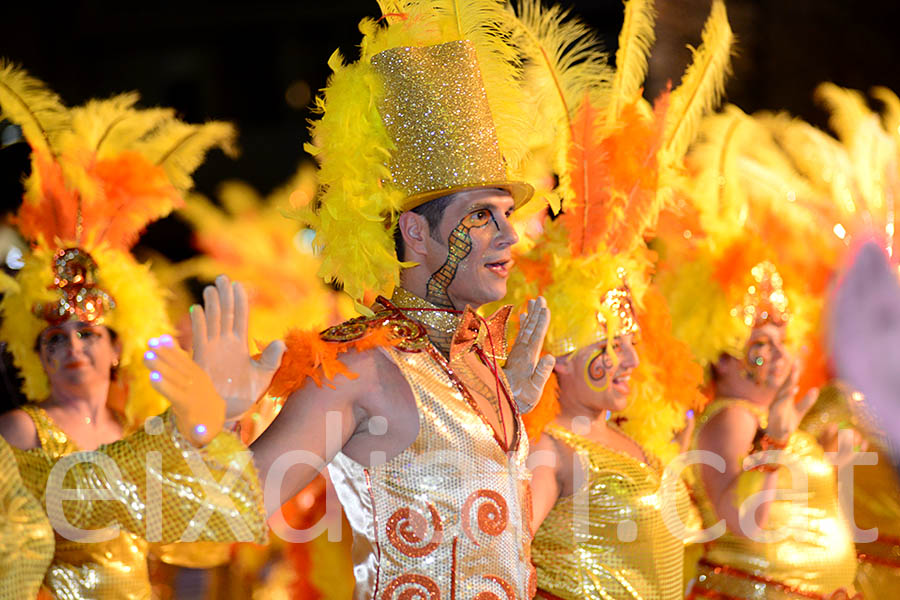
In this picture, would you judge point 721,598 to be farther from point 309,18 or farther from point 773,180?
point 309,18

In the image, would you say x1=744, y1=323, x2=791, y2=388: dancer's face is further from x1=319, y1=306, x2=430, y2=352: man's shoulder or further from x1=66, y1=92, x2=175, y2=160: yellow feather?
x1=66, y1=92, x2=175, y2=160: yellow feather

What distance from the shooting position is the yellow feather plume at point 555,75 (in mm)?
3418

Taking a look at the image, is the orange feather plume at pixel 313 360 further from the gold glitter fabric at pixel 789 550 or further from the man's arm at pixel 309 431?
the gold glitter fabric at pixel 789 550

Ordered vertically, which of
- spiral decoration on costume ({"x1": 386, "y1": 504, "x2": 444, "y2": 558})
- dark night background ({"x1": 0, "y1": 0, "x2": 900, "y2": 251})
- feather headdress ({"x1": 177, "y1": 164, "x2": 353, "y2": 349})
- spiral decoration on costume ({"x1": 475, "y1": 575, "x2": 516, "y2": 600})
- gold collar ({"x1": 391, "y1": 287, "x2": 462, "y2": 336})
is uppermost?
dark night background ({"x1": 0, "y1": 0, "x2": 900, "y2": 251})

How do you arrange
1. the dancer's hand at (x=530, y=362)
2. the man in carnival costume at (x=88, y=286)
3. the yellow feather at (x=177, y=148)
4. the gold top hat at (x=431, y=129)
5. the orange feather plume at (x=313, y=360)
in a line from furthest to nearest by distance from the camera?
the yellow feather at (x=177, y=148), the man in carnival costume at (x=88, y=286), the dancer's hand at (x=530, y=362), the gold top hat at (x=431, y=129), the orange feather plume at (x=313, y=360)

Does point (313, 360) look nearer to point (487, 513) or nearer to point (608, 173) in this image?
point (487, 513)

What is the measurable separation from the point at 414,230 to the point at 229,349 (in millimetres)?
762

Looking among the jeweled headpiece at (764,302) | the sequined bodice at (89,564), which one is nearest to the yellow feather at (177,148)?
the sequined bodice at (89,564)

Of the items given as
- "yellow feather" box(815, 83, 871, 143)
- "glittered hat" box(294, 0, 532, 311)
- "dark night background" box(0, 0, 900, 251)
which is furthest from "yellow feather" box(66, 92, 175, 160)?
"dark night background" box(0, 0, 900, 251)

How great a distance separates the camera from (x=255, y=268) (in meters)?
6.76

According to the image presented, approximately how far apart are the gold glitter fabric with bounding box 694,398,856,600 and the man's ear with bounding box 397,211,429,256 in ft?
6.74

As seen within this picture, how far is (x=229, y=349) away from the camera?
6.79ft

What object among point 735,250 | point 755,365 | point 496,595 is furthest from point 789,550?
point 496,595

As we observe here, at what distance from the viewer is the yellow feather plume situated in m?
3.42
